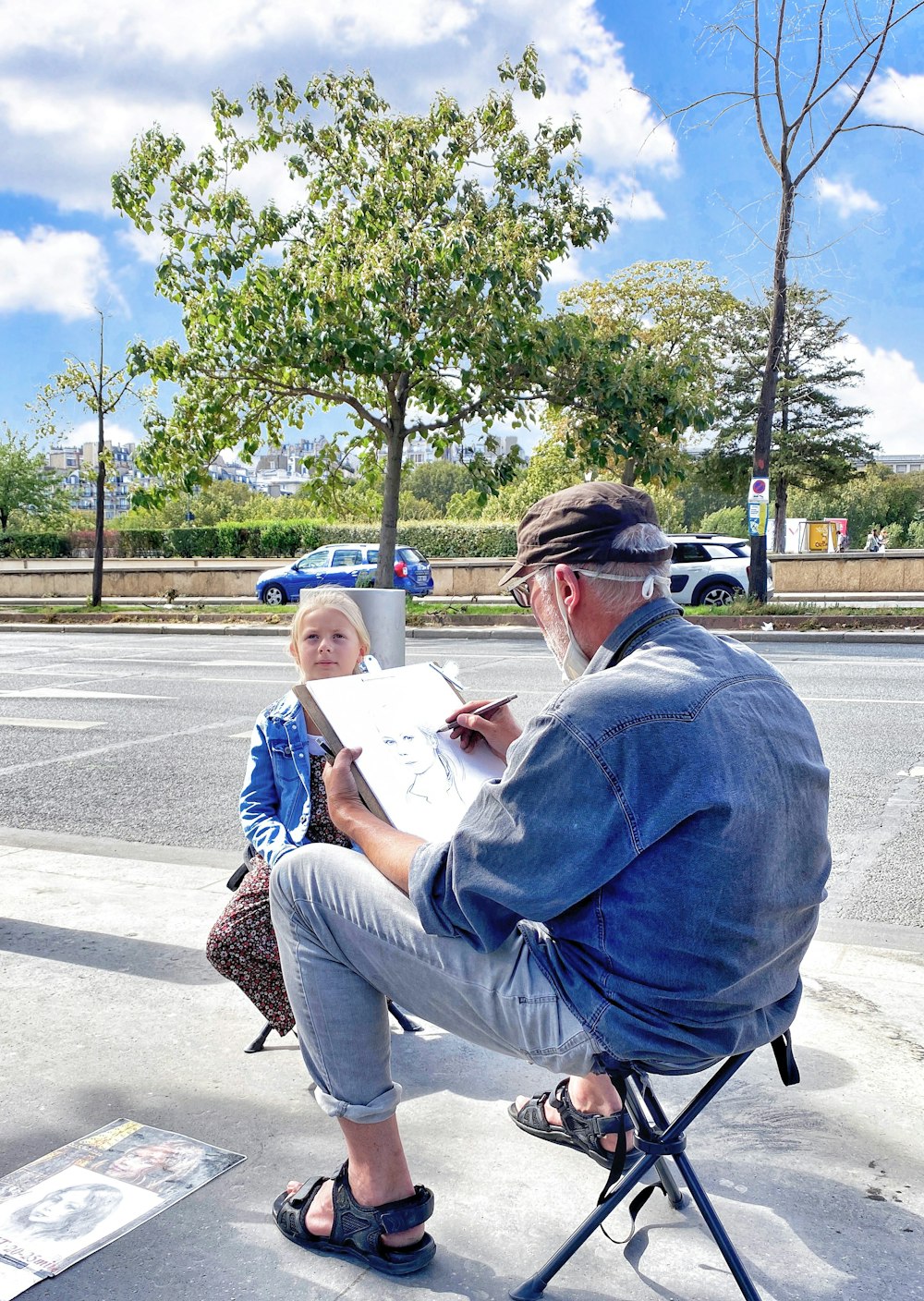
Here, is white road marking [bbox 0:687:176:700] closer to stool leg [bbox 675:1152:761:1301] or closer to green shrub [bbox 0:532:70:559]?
stool leg [bbox 675:1152:761:1301]

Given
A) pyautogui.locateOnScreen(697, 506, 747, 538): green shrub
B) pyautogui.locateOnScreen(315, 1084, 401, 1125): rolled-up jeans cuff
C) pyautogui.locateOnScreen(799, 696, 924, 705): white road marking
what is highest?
pyautogui.locateOnScreen(697, 506, 747, 538): green shrub

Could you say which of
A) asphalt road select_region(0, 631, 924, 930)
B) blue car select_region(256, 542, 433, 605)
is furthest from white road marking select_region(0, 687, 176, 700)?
blue car select_region(256, 542, 433, 605)

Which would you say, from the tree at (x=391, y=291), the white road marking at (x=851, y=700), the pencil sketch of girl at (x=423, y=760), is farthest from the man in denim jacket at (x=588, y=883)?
the tree at (x=391, y=291)

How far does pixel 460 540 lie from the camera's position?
40531mm

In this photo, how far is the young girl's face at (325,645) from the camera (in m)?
3.31

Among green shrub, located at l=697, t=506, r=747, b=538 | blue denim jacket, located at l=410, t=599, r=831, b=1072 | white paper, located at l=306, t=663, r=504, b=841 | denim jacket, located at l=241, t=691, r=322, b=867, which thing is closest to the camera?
blue denim jacket, located at l=410, t=599, r=831, b=1072

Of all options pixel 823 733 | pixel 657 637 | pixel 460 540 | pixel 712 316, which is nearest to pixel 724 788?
pixel 657 637

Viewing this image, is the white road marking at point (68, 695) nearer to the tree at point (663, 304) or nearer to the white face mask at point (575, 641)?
the white face mask at point (575, 641)

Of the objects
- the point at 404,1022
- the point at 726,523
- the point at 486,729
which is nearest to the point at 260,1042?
the point at 404,1022

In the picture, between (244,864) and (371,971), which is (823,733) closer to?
(244,864)

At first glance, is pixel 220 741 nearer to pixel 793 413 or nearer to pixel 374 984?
pixel 374 984

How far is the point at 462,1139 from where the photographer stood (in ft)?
9.02

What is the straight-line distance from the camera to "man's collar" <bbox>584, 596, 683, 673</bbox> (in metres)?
2.04

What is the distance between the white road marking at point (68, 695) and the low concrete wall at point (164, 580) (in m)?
16.8
